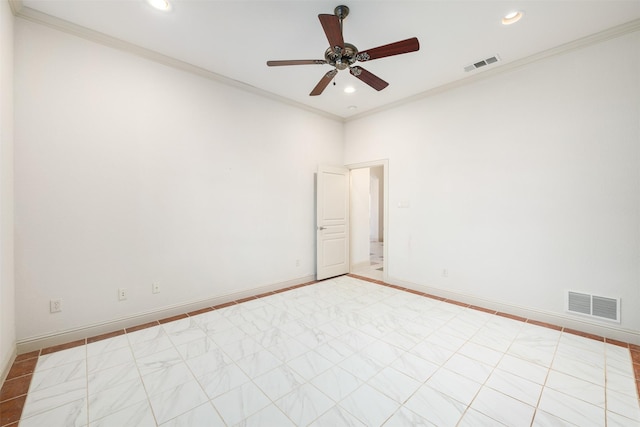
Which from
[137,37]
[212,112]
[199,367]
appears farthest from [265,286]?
[137,37]

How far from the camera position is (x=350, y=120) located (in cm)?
517

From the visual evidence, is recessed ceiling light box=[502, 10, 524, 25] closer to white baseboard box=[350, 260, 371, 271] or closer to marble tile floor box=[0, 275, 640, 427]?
marble tile floor box=[0, 275, 640, 427]

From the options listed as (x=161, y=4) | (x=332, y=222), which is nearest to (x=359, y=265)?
(x=332, y=222)

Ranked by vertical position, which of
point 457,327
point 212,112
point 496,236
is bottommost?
point 457,327

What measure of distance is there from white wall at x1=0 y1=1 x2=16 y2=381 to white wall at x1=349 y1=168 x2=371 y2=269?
4491 mm

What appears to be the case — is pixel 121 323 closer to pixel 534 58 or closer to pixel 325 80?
pixel 325 80

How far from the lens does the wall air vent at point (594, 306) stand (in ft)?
8.71

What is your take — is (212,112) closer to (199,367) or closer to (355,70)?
(355,70)

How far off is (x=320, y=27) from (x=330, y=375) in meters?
3.11

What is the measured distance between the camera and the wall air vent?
265cm

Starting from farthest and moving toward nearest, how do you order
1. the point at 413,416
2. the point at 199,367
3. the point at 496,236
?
the point at 496,236 < the point at 199,367 < the point at 413,416

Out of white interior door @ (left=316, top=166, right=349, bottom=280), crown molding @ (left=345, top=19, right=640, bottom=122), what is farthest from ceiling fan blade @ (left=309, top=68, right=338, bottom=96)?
crown molding @ (left=345, top=19, right=640, bottom=122)

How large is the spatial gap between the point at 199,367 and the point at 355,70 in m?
2.95

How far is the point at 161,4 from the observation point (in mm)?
2320
